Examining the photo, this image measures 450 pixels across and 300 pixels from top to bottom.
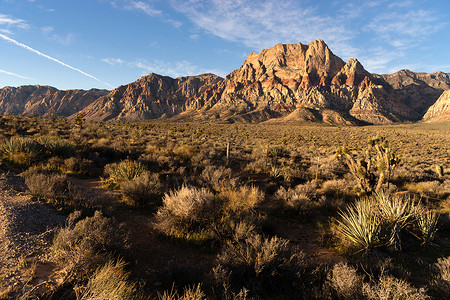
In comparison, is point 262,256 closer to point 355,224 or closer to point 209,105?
point 355,224

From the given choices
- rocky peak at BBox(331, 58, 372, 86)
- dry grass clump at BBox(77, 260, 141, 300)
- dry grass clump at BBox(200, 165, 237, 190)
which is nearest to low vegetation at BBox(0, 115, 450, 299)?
dry grass clump at BBox(77, 260, 141, 300)

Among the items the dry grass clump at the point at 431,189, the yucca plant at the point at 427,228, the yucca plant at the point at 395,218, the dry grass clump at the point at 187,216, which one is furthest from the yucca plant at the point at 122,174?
the dry grass clump at the point at 431,189

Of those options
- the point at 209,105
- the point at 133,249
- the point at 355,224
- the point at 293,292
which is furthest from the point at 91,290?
the point at 209,105

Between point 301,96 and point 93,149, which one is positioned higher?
point 301,96

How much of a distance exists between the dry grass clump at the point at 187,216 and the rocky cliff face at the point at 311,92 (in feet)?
385

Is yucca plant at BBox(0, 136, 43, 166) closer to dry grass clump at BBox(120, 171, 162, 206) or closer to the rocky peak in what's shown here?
dry grass clump at BBox(120, 171, 162, 206)

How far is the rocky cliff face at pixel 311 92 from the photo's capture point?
134m

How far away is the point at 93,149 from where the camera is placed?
1237 centimetres

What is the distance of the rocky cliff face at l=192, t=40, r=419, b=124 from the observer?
440ft

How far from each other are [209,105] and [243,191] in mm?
177428

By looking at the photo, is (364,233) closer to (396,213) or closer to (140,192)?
(396,213)

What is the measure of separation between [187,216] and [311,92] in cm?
16554

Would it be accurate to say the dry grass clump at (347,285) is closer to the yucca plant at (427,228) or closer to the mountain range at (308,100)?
the yucca plant at (427,228)

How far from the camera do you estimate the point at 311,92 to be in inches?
5906
